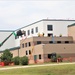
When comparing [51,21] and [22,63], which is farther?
[51,21]

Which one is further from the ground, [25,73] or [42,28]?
[42,28]

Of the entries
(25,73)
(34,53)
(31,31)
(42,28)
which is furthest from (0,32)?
(25,73)

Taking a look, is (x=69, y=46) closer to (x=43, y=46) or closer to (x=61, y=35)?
(x=43, y=46)

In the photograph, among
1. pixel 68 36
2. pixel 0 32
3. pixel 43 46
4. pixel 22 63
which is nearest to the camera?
pixel 22 63

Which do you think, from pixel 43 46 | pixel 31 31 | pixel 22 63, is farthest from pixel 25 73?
pixel 31 31

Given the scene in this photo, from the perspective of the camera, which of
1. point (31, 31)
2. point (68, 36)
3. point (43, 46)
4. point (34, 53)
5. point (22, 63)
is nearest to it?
point (22, 63)

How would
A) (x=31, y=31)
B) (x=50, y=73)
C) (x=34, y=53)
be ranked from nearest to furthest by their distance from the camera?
(x=50, y=73), (x=34, y=53), (x=31, y=31)

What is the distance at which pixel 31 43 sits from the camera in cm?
8500

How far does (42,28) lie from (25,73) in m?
56.4

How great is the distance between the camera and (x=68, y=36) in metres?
89.6

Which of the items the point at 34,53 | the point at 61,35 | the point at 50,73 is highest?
the point at 61,35

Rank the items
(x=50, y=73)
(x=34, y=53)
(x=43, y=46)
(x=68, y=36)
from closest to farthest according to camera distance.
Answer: (x=50, y=73) → (x=43, y=46) → (x=34, y=53) → (x=68, y=36)

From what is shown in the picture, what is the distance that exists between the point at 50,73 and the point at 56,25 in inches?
2282

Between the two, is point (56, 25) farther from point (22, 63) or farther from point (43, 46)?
Result: point (22, 63)
